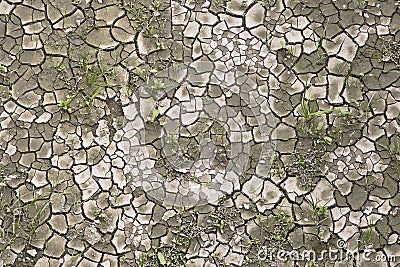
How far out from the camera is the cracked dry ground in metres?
5.54

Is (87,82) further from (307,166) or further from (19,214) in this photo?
(307,166)

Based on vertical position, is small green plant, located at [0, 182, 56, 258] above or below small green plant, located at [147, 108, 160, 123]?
below

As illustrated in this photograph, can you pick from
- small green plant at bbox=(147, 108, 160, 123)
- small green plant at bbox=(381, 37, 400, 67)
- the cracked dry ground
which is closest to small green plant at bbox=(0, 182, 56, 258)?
the cracked dry ground

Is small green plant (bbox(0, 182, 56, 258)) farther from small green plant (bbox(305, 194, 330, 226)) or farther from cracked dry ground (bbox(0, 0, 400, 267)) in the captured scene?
small green plant (bbox(305, 194, 330, 226))

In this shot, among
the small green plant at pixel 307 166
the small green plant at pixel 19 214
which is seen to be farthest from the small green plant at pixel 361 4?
the small green plant at pixel 19 214

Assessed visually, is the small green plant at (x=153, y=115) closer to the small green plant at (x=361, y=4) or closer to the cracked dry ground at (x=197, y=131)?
the cracked dry ground at (x=197, y=131)

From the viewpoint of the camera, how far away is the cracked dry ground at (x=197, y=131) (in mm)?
5539

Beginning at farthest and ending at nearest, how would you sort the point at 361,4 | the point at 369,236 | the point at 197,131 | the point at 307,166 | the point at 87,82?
the point at 361,4
the point at 87,82
the point at 197,131
the point at 307,166
the point at 369,236

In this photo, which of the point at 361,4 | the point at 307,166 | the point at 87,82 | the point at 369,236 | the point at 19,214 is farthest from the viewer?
the point at 361,4

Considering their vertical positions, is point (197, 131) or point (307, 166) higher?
point (197, 131)

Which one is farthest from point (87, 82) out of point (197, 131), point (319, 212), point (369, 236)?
point (369, 236)

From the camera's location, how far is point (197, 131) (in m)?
5.92

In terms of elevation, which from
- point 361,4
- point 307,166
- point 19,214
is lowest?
point 19,214

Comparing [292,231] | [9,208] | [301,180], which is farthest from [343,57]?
[9,208]
